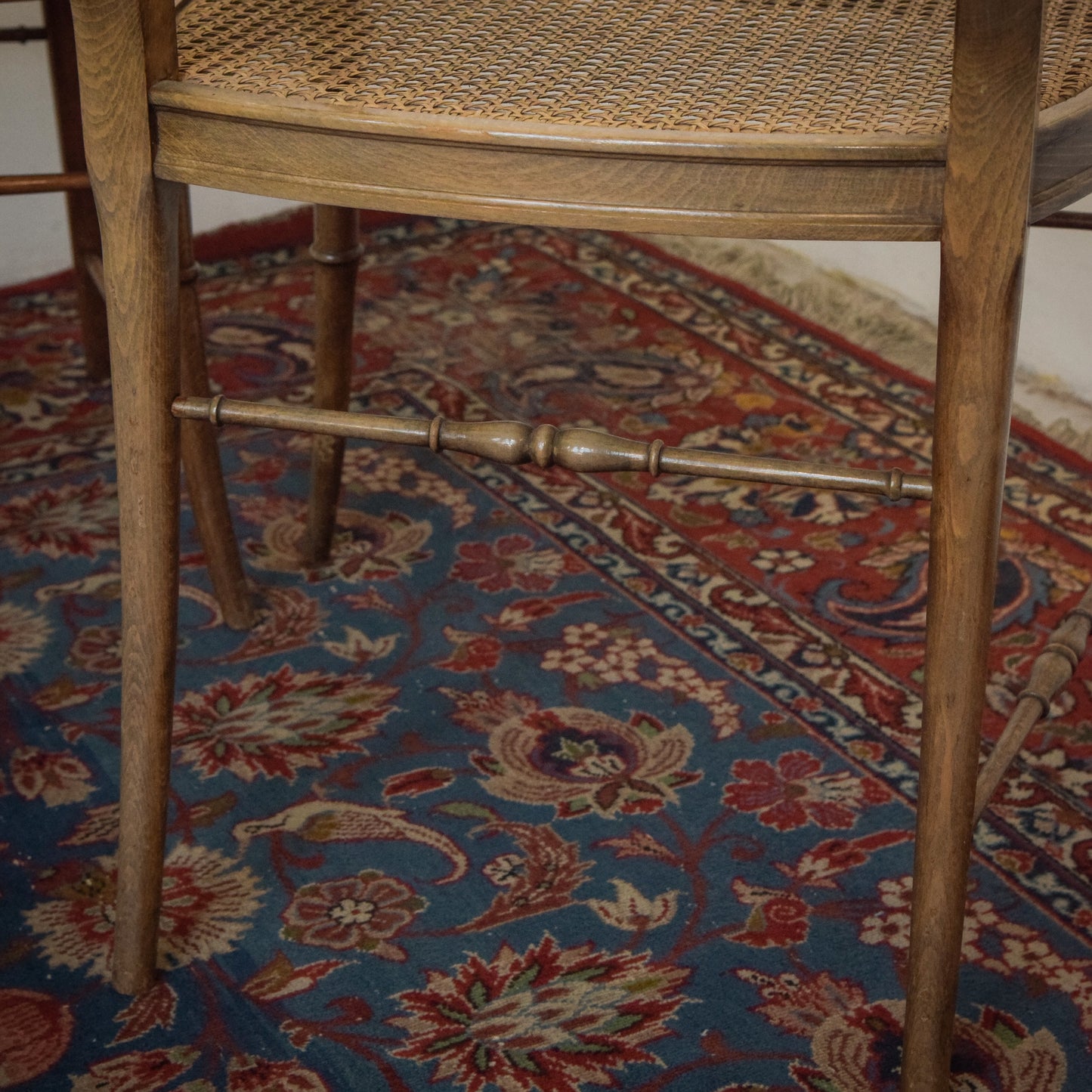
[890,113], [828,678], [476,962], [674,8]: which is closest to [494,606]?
[828,678]

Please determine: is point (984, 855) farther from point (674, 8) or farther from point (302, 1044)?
point (674, 8)

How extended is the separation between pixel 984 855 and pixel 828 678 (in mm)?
252

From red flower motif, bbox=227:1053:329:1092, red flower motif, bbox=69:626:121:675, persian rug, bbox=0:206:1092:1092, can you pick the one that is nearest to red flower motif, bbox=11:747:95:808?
persian rug, bbox=0:206:1092:1092

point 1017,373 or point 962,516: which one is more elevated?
point 962,516

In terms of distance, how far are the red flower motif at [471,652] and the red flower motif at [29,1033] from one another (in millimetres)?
482

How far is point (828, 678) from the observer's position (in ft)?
4.37

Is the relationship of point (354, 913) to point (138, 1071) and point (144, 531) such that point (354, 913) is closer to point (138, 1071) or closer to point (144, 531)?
point (138, 1071)

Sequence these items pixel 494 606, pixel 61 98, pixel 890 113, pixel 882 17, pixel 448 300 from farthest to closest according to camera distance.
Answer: pixel 448 300 < pixel 61 98 < pixel 494 606 < pixel 882 17 < pixel 890 113

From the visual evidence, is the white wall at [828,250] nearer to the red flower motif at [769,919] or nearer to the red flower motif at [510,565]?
the red flower motif at [510,565]

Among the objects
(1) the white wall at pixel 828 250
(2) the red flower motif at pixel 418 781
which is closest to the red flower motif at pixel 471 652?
(2) the red flower motif at pixel 418 781

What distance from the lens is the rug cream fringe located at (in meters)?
1.82

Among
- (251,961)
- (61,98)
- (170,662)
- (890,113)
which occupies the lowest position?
(251,961)

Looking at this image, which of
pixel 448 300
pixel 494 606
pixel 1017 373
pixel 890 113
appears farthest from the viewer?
pixel 448 300

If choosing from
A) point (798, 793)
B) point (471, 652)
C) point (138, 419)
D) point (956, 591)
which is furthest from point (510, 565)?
point (956, 591)
